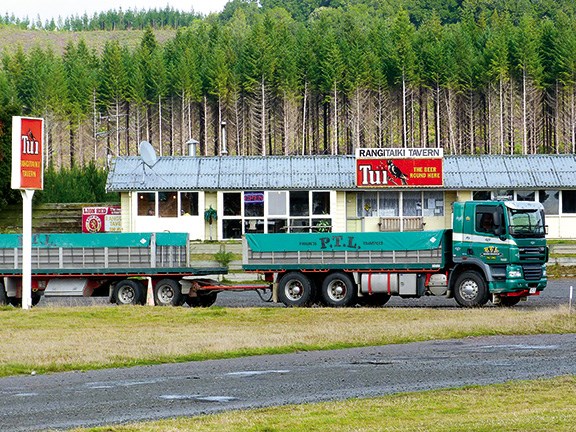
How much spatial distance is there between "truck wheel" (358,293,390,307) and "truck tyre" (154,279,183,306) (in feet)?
19.1

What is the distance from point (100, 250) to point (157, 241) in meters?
1.84

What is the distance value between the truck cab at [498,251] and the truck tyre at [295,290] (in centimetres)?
454

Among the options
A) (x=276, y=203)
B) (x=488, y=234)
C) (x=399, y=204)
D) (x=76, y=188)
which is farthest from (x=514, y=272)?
(x=76, y=188)

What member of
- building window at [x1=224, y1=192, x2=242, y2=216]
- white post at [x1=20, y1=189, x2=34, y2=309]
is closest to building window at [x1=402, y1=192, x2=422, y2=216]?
building window at [x1=224, y1=192, x2=242, y2=216]

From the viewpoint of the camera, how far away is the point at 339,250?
35.4m

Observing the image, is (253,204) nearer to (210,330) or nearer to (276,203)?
(276,203)

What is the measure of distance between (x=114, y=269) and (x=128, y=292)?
33.9 inches

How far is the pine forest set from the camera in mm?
127562

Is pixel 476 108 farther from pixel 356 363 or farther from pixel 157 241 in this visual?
pixel 356 363

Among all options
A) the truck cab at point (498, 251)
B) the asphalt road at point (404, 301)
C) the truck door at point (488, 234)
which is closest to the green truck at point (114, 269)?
the asphalt road at point (404, 301)

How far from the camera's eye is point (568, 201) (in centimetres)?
5625

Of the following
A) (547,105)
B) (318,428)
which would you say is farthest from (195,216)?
(547,105)

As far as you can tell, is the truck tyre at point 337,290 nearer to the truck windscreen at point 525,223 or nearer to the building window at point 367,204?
the truck windscreen at point 525,223

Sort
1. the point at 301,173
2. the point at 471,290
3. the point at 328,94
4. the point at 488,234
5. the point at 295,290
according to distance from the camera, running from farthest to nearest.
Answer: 1. the point at 328,94
2. the point at 301,173
3. the point at 295,290
4. the point at 471,290
5. the point at 488,234
